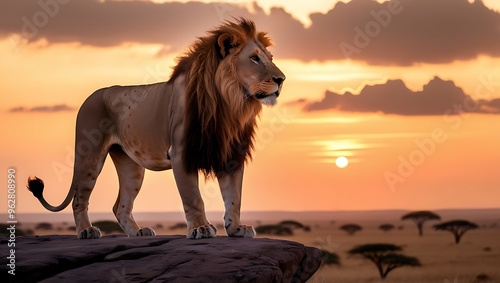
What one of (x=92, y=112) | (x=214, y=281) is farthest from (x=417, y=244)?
(x=214, y=281)

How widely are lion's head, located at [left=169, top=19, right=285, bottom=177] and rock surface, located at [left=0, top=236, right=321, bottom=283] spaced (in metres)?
0.72

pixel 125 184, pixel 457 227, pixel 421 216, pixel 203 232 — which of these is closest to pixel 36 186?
pixel 125 184

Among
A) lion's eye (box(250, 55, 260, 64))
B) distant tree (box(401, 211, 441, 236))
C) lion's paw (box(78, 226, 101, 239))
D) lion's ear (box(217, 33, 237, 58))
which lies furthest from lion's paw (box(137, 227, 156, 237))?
distant tree (box(401, 211, 441, 236))

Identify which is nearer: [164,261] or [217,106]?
[164,261]

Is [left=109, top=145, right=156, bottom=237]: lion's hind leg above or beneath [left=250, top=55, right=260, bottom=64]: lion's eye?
beneath

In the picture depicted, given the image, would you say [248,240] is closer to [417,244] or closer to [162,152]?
[162,152]

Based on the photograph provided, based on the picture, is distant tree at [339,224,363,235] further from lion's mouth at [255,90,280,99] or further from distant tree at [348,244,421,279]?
lion's mouth at [255,90,280,99]

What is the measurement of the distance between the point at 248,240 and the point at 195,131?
3.29ft

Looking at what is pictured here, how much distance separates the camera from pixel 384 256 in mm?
20516

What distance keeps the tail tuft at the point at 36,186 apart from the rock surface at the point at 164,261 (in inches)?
44.9

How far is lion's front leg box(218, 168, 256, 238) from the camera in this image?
25.4ft

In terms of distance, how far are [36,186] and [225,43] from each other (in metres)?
2.56

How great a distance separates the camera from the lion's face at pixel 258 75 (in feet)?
24.4

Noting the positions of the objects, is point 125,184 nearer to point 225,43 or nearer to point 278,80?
point 225,43
